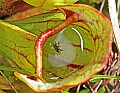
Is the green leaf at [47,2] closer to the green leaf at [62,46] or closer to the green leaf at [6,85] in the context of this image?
the green leaf at [62,46]

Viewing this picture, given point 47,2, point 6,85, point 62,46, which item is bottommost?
point 6,85

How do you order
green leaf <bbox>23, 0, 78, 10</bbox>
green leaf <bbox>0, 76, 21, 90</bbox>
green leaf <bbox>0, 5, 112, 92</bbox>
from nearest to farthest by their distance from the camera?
green leaf <bbox>0, 5, 112, 92</bbox> < green leaf <bbox>23, 0, 78, 10</bbox> < green leaf <bbox>0, 76, 21, 90</bbox>

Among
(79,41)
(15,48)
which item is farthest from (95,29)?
(15,48)

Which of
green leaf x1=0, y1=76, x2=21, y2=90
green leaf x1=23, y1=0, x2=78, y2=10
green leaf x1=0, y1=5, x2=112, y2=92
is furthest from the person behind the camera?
green leaf x1=0, y1=76, x2=21, y2=90

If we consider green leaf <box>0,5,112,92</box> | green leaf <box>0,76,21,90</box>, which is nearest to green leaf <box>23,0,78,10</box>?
green leaf <box>0,5,112,92</box>

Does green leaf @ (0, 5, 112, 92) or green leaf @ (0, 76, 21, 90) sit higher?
green leaf @ (0, 5, 112, 92)

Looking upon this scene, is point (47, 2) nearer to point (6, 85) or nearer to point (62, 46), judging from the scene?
point (62, 46)

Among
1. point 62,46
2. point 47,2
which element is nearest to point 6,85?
point 62,46

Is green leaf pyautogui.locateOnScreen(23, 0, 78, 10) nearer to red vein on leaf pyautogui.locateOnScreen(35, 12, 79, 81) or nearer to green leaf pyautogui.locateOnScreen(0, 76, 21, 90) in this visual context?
red vein on leaf pyautogui.locateOnScreen(35, 12, 79, 81)

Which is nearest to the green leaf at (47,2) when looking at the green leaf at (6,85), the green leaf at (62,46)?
the green leaf at (62,46)
